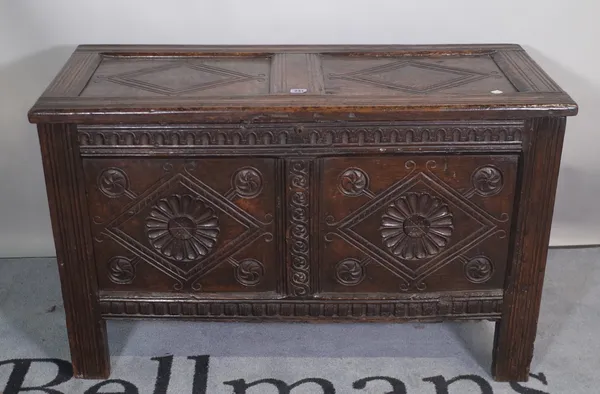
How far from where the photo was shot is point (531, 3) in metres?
2.28

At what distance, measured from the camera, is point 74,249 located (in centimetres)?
193

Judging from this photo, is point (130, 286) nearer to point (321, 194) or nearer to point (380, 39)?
point (321, 194)

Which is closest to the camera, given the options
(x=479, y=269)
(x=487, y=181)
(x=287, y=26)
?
(x=487, y=181)

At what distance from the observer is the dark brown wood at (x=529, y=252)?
5.94 feet

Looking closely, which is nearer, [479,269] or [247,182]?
[247,182]

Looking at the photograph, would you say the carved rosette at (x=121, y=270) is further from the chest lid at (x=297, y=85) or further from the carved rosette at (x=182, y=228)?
the chest lid at (x=297, y=85)

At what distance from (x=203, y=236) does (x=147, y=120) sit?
12.6 inches

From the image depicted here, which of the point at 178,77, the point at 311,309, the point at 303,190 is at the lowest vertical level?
the point at 311,309

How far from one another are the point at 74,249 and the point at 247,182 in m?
0.45

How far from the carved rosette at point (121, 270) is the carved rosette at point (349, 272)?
50 centimetres

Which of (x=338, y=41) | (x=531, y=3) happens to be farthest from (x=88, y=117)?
(x=531, y=3)

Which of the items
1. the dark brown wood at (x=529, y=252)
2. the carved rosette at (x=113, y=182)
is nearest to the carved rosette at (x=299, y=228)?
the carved rosette at (x=113, y=182)

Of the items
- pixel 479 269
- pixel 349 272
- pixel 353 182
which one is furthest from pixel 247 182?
pixel 479 269

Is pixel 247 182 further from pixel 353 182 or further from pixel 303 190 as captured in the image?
pixel 353 182
